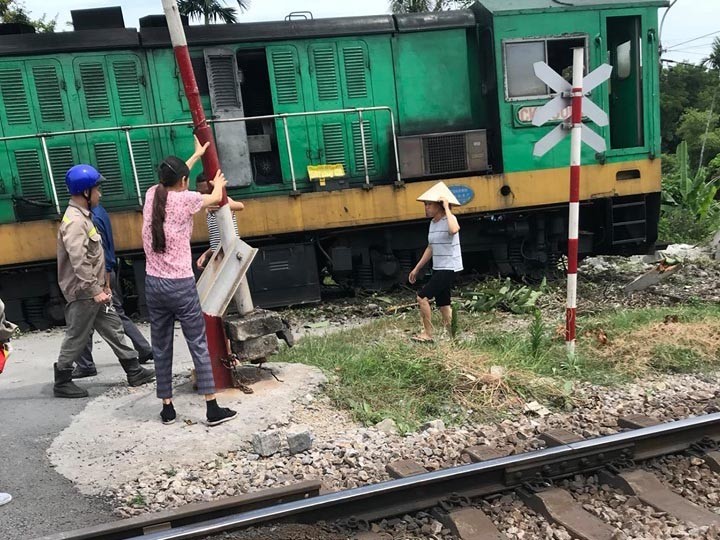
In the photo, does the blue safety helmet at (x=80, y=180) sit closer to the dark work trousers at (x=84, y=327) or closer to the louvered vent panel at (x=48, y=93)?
the dark work trousers at (x=84, y=327)

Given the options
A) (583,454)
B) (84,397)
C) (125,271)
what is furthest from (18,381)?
(583,454)

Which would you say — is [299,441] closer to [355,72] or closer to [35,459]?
[35,459]

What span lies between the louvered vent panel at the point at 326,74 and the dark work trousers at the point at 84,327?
3.96 m

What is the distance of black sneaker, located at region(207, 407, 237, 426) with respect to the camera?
12.6 feet

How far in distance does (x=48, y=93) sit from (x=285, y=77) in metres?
2.68

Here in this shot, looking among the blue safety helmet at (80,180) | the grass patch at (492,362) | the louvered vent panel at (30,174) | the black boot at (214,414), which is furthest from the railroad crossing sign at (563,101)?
the louvered vent panel at (30,174)

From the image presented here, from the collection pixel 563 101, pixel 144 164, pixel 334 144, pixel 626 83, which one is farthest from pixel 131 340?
pixel 626 83

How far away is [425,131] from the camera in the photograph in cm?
764

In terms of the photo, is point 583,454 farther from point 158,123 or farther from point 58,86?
point 58,86

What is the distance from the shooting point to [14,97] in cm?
673

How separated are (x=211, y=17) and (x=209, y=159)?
2041 centimetres

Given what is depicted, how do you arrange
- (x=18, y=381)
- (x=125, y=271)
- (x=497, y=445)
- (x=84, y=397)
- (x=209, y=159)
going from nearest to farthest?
(x=497, y=445)
(x=209, y=159)
(x=84, y=397)
(x=18, y=381)
(x=125, y=271)

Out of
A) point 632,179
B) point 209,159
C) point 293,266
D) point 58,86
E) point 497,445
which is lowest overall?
point 497,445

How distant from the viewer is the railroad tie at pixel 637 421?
3.38 m
